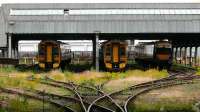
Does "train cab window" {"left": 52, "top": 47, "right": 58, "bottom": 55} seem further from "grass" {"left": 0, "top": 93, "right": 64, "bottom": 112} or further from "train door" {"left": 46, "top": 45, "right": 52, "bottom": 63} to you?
"grass" {"left": 0, "top": 93, "right": 64, "bottom": 112}

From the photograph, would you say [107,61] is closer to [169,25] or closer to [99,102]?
[169,25]

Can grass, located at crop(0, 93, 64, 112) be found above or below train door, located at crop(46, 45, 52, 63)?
below

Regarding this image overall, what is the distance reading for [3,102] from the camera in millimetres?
17578

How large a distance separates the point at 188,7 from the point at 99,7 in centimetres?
868

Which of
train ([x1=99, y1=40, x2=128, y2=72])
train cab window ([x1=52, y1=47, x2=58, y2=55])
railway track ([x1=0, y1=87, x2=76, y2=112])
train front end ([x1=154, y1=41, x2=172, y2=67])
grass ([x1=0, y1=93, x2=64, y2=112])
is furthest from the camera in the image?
train front end ([x1=154, y1=41, x2=172, y2=67])

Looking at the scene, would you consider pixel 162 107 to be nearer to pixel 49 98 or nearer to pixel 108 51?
pixel 49 98

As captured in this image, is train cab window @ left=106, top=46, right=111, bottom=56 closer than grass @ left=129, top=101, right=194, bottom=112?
No

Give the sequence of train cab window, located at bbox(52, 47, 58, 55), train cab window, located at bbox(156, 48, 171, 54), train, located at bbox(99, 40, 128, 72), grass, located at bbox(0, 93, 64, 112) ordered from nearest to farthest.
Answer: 1. grass, located at bbox(0, 93, 64, 112)
2. train, located at bbox(99, 40, 128, 72)
3. train cab window, located at bbox(52, 47, 58, 55)
4. train cab window, located at bbox(156, 48, 171, 54)

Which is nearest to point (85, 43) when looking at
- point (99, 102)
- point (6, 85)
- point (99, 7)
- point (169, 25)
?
point (99, 7)

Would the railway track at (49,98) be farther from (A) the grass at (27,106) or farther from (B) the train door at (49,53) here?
(B) the train door at (49,53)

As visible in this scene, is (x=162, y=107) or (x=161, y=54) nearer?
(x=162, y=107)

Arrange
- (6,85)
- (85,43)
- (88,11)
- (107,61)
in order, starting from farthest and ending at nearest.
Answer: (85,43)
(88,11)
(107,61)
(6,85)

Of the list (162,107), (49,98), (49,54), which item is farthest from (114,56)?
(162,107)

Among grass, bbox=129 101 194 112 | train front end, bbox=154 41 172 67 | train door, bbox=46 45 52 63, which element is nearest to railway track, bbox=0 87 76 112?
grass, bbox=129 101 194 112
